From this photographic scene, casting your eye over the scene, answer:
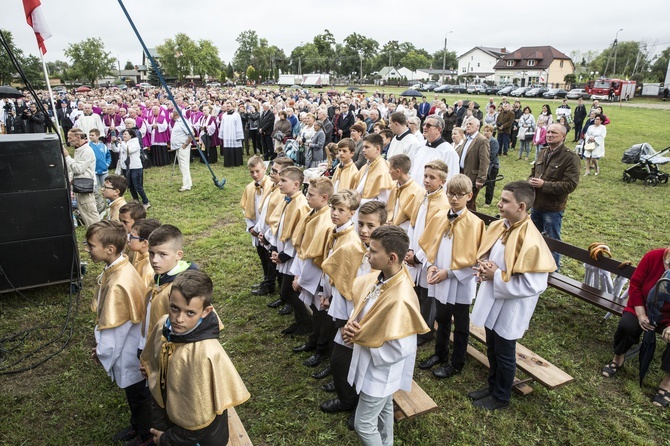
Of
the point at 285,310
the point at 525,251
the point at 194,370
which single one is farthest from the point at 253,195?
the point at 194,370

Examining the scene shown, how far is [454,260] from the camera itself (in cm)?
402

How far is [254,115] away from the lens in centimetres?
1714

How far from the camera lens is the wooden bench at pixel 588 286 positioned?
4758 mm

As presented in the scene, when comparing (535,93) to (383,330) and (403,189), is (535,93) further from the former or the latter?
(383,330)

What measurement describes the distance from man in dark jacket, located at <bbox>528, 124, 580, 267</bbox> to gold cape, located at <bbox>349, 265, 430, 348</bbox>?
3742 mm

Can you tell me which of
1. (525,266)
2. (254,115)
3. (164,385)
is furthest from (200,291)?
(254,115)

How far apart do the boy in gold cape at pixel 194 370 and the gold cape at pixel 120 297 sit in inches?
37.8

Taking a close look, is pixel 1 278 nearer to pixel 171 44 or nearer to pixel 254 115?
pixel 254 115

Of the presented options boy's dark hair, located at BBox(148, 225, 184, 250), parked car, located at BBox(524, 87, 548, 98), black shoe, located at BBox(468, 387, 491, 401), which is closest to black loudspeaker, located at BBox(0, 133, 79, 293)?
boy's dark hair, located at BBox(148, 225, 184, 250)

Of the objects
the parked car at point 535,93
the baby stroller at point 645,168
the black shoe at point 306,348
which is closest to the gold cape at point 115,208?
the black shoe at point 306,348

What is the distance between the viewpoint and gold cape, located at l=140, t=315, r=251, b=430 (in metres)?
2.35

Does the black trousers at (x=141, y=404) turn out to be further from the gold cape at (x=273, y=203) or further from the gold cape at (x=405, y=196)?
the gold cape at (x=405, y=196)

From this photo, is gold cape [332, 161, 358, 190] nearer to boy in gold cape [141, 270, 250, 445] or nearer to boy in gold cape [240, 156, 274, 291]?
boy in gold cape [240, 156, 274, 291]

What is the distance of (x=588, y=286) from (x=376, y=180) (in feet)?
10.1
